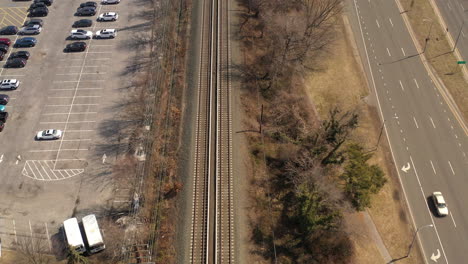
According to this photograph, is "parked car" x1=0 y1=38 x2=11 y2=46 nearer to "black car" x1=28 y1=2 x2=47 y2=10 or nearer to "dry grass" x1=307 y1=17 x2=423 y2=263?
"black car" x1=28 y1=2 x2=47 y2=10

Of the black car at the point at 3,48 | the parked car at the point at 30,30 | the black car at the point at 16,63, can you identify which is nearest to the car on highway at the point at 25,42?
the black car at the point at 3,48

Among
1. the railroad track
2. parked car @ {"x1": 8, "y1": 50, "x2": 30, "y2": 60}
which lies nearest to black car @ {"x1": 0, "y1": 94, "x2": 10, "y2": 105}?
parked car @ {"x1": 8, "y1": 50, "x2": 30, "y2": 60}

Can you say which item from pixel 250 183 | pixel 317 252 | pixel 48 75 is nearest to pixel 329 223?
pixel 317 252

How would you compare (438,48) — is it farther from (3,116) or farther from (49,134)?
(3,116)

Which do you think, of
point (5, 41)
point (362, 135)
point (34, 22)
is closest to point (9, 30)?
point (5, 41)

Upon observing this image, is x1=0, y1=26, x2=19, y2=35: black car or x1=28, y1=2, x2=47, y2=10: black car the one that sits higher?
x1=28, y1=2, x2=47, y2=10: black car

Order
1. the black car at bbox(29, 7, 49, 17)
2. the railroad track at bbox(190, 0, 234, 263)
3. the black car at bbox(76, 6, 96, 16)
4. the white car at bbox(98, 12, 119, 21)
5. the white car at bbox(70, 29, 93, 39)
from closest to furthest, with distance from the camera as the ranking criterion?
the railroad track at bbox(190, 0, 234, 263)
the white car at bbox(70, 29, 93, 39)
the white car at bbox(98, 12, 119, 21)
the black car at bbox(29, 7, 49, 17)
the black car at bbox(76, 6, 96, 16)

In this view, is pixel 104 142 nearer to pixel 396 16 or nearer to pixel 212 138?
pixel 212 138
